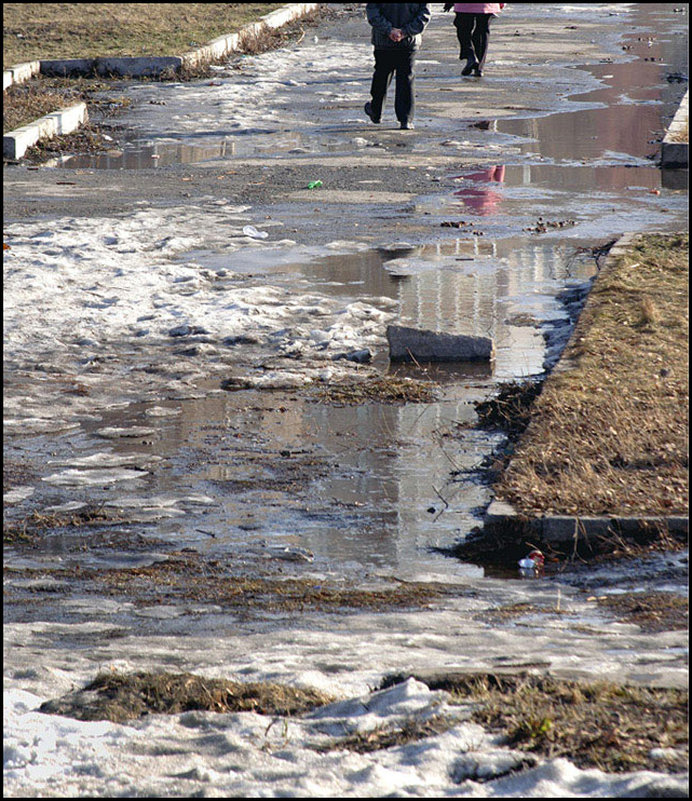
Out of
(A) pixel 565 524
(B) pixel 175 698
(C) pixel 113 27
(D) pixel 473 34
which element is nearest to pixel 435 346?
(A) pixel 565 524

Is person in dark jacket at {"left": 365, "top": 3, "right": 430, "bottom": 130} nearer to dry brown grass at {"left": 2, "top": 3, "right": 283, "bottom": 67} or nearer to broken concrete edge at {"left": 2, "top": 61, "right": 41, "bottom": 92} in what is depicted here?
broken concrete edge at {"left": 2, "top": 61, "right": 41, "bottom": 92}

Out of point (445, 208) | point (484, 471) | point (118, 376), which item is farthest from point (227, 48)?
point (484, 471)

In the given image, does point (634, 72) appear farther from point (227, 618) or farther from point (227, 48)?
point (227, 618)

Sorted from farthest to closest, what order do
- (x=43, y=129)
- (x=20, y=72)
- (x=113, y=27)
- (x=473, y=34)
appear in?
(x=113, y=27)
(x=473, y=34)
(x=20, y=72)
(x=43, y=129)

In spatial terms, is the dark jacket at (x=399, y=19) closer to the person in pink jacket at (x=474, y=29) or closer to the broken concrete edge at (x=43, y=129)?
the broken concrete edge at (x=43, y=129)

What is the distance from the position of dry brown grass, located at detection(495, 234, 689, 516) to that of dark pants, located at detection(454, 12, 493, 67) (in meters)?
12.0

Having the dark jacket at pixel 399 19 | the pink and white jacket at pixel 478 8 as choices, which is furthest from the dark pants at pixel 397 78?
the pink and white jacket at pixel 478 8

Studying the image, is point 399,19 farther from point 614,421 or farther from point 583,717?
point 583,717

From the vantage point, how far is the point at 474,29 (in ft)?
67.5

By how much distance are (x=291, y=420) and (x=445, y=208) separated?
17.5 ft

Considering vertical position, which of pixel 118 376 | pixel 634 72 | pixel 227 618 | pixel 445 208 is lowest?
pixel 227 618

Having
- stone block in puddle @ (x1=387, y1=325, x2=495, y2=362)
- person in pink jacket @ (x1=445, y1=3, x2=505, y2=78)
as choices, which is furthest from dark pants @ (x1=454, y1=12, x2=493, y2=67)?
stone block in puddle @ (x1=387, y1=325, x2=495, y2=362)

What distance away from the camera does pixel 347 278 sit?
9.62 m

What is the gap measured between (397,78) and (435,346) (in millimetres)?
7982
